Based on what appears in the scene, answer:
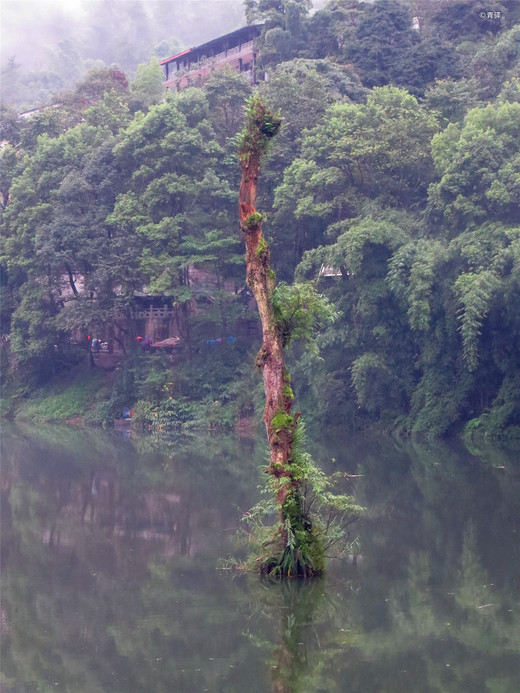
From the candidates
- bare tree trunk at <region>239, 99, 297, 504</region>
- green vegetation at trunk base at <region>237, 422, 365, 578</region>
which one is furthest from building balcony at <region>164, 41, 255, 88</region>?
green vegetation at trunk base at <region>237, 422, 365, 578</region>

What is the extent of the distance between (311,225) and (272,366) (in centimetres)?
1931

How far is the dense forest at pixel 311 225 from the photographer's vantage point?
75.3ft

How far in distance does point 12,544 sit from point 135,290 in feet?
68.6

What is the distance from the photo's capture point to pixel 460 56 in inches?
1312

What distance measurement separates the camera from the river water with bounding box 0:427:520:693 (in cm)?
697

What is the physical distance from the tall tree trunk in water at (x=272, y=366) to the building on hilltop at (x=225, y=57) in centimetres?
3019

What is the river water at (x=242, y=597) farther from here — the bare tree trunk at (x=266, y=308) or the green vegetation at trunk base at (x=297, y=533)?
the bare tree trunk at (x=266, y=308)

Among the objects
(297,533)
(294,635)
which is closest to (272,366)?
(297,533)

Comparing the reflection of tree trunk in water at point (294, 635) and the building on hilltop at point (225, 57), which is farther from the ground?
the building on hilltop at point (225, 57)

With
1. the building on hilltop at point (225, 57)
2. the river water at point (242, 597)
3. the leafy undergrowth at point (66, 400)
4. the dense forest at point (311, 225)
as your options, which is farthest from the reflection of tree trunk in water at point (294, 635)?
the building on hilltop at point (225, 57)

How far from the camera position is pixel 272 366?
32.7 ft

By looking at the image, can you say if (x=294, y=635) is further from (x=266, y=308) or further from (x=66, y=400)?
(x=66, y=400)

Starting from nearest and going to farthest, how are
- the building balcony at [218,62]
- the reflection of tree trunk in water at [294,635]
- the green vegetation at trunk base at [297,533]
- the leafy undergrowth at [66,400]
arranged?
the reflection of tree trunk in water at [294,635] → the green vegetation at trunk base at [297,533] → the leafy undergrowth at [66,400] → the building balcony at [218,62]

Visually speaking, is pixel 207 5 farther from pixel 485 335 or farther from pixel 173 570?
pixel 173 570
